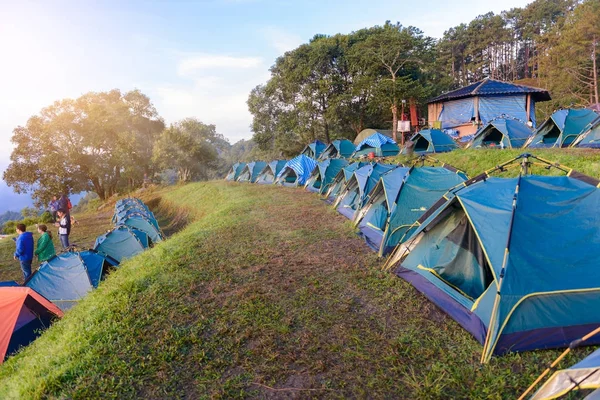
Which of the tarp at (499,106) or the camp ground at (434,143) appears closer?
the camp ground at (434,143)

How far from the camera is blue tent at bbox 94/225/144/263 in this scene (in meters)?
10.3

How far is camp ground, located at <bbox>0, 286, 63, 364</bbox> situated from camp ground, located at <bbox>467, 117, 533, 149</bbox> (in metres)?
16.7

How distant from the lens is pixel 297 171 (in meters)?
19.0

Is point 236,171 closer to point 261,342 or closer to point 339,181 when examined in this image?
point 339,181

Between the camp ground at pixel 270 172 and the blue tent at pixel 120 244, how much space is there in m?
11.0

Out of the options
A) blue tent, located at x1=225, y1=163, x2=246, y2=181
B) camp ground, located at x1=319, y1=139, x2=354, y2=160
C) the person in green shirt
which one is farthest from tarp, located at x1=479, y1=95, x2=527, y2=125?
the person in green shirt

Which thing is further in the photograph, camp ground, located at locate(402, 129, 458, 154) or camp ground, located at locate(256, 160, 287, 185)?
camp ground, located at locate(256, 160, 287, 185)

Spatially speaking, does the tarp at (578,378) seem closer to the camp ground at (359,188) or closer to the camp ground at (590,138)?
the camp ground at (359,188)

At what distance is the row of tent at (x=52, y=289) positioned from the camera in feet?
21.1

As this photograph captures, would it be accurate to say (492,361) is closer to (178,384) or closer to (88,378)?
(178,384)

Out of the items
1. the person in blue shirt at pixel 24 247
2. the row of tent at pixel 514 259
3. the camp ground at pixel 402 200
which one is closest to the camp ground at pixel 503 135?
the camp ground at pixel 402 200

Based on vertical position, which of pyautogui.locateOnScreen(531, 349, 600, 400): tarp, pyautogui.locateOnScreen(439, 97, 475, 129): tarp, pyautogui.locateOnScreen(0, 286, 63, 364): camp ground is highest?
pyautogui.locateOnScreen(439, 97, 475, 129): tarp

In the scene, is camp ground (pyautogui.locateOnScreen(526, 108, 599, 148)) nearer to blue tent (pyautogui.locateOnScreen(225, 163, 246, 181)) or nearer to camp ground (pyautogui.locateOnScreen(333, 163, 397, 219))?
camp ground (pyautogui.locateOnScreen(333, 163, 397, 219))

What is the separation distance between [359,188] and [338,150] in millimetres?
13142
